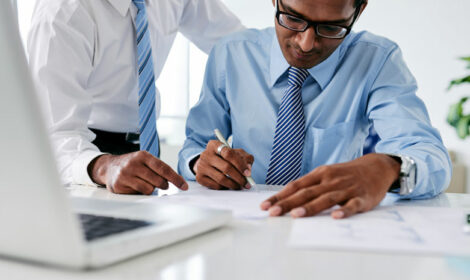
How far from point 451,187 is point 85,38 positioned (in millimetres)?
4069

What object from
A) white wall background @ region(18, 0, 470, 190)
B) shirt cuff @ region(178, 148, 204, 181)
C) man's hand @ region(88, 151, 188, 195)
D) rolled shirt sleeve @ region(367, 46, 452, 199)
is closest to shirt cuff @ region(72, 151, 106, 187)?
man's hand @ region(88, 151, 188, 195)

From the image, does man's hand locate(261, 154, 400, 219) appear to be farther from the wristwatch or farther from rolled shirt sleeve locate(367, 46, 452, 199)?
rolled shirt sleeve locate(367, 46, 452, 199)

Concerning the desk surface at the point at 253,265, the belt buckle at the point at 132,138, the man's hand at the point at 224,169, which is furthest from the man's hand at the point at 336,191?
the belt buckle at the point at 132,138

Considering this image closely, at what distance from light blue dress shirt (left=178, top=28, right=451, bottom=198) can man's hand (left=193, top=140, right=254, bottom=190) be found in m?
0.22

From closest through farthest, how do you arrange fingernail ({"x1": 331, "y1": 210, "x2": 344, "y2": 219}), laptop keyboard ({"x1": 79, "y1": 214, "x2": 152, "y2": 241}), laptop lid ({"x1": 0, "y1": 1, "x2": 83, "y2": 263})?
laptop lid ({"x1": 0, "y1": 1, "x2": 83, "y2": 263}) < laptop keyboard ({"x1": 79, "y1": 214, "x2": 152, "y2": 241}) < fingernail ({"x1": 331, "y1": 210, "x2": 344, "y2": 219})

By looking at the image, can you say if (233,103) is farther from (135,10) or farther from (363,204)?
(363,204)

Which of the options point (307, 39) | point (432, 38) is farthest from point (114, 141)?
point (432, 38)

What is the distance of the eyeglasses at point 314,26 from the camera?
1368 millimetres

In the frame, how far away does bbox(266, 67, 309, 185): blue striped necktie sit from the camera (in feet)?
4.81

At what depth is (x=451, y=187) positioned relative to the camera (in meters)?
4.67

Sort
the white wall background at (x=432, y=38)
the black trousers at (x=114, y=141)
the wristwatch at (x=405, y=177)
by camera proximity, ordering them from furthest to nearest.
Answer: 1. the white wall background at (x=432, y=38)
2. the black trousers at (x=114, y=141)
3. the wristwatch at (x=405, y=177)

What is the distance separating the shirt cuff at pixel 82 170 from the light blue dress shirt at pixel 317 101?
0.29m

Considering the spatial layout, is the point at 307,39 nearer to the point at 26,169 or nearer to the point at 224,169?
the point at 224,169

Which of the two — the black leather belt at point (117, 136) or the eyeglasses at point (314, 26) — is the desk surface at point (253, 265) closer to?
the eyeglasses at point (314, 26)
